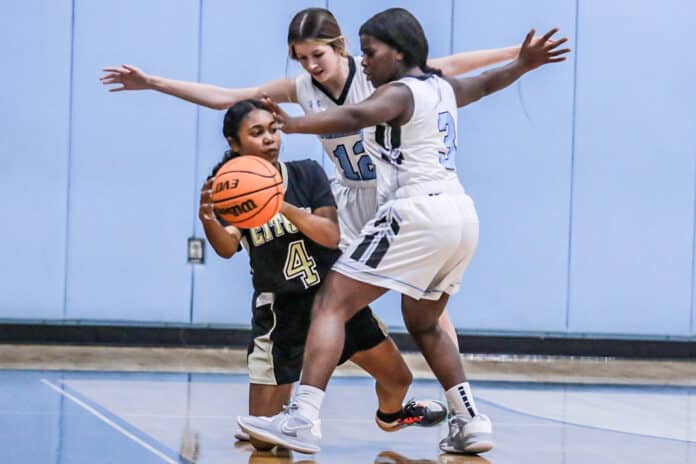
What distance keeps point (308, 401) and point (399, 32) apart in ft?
4.20

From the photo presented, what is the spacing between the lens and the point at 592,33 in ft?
26.2

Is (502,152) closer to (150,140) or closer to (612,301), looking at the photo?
(612,301)

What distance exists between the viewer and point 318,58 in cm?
465

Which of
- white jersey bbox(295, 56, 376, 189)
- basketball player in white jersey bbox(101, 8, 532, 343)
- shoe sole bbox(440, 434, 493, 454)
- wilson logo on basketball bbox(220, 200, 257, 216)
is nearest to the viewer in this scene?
wilson logo on basketball bbox(220, 200, 257, 216)

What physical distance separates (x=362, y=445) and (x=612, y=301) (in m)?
3.98

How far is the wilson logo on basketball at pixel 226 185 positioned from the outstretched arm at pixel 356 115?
0.25 m

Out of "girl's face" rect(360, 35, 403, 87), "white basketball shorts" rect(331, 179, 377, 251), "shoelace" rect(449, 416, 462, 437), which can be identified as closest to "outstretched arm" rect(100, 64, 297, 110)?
"white basketball shorts" rect(331, 179, 377, 251)

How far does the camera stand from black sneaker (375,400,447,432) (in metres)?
4.59

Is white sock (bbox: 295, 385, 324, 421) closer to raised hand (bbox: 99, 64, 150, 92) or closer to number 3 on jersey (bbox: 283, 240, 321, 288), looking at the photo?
number 3 on jersey (bbox: 283, 240, 321, 288)

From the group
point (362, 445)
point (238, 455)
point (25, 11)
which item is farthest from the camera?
point (25, 11)

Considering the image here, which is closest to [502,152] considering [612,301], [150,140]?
[612,301]

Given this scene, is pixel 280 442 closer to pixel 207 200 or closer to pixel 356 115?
pixel 207 200

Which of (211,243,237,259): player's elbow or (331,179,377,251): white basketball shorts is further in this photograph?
(331,179,377,251): white basketball shorts

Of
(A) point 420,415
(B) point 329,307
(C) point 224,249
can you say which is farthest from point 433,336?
(C) point 224,249
